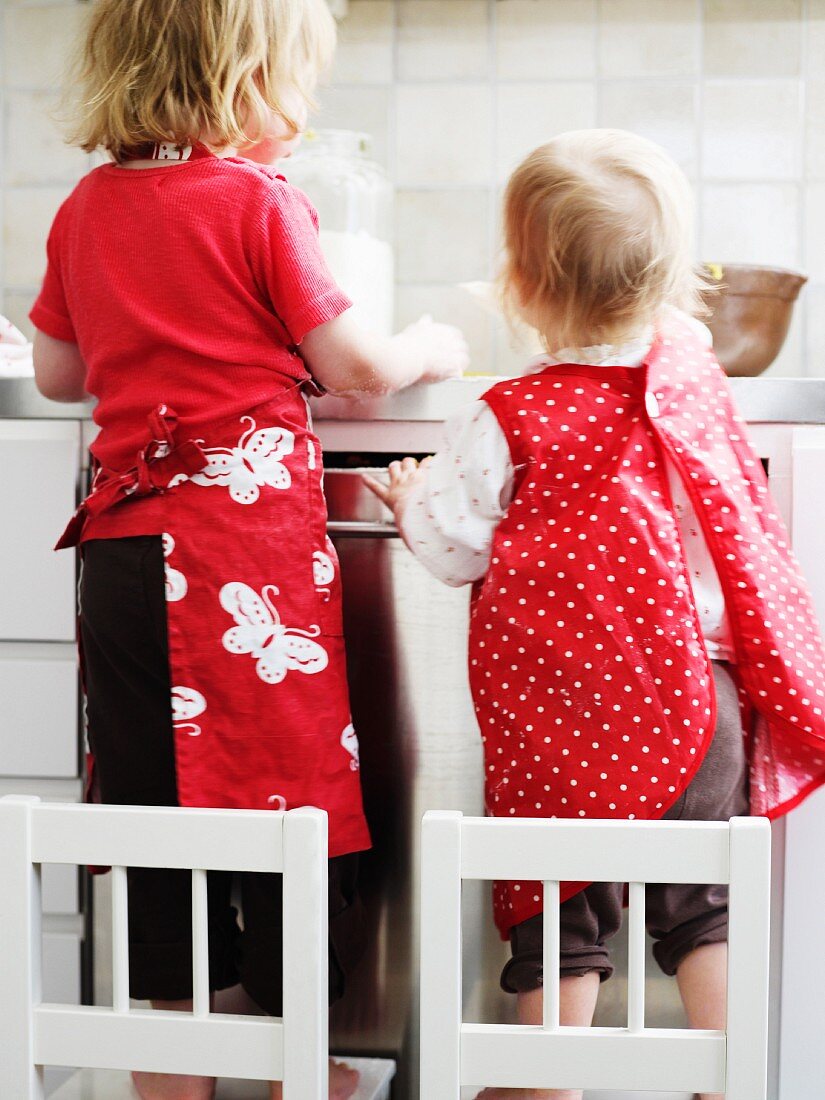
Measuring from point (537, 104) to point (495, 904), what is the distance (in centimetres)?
107

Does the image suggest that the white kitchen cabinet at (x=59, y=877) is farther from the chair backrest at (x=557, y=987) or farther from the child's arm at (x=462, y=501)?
the chair backrest at (x=557, y=987)

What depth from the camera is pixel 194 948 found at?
25.1 inches

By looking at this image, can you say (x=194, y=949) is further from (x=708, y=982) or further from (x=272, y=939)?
(x=708, y=982)

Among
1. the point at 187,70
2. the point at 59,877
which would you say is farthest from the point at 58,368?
the point at 59,877

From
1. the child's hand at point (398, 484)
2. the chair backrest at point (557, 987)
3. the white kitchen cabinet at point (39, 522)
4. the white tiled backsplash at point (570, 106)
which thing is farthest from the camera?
the white tiled backsplash at point (570, 106)

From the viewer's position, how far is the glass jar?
1.36 meters

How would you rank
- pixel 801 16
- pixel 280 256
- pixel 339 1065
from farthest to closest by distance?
1. pixel 801 16
2. pixel 339 1065
3. pixel 280 256

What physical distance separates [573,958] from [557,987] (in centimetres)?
36

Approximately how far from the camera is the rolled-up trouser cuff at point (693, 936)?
38.9 inches

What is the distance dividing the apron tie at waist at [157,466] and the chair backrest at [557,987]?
45 cm

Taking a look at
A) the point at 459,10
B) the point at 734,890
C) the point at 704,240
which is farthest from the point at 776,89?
the point at 734,890

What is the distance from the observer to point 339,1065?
110 cm

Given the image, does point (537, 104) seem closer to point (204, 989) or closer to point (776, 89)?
point (776, 89)

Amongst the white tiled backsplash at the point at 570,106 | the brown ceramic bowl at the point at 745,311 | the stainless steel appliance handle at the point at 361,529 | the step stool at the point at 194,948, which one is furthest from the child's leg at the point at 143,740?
the white tiled backsplash at the point at 570,106
